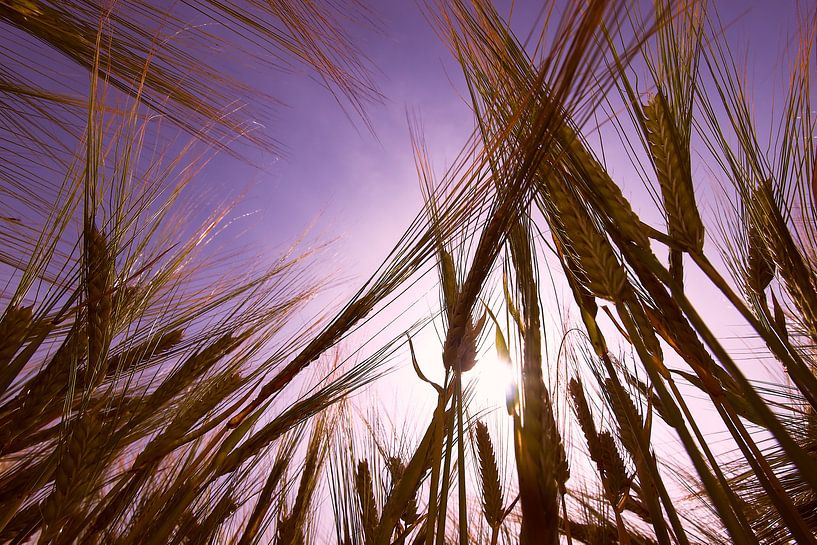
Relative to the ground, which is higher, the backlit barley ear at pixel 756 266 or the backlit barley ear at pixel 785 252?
the backlit barley ear at pixel 756 266

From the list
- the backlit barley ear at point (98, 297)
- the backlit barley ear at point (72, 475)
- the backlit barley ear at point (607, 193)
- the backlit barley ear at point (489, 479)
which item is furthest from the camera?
the backlit barley ear at point (489, 479)

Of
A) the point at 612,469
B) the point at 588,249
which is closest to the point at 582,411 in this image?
the point at 612,469

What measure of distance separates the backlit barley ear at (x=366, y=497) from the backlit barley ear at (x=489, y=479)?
1.30ft

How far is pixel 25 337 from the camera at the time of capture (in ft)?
3.06

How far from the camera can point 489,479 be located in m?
1.54

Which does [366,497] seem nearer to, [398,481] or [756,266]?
[398,481]

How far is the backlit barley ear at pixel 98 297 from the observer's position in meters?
0.95

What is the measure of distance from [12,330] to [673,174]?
1.38m

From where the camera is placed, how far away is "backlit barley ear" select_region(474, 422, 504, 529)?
1.46m

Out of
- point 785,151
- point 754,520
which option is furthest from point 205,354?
point 754,520

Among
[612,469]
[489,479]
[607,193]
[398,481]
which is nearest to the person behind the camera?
[607,193]

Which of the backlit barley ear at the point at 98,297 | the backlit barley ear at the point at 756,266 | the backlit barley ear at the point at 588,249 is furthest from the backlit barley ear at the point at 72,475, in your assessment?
the backlit barley ear at the point at 756,266

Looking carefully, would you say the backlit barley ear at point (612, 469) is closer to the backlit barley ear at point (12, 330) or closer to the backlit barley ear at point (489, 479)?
the backlit barley ear at point (489, 479)

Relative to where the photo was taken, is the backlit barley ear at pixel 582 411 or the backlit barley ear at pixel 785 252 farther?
the backlit barley ear at pixel 582 411
